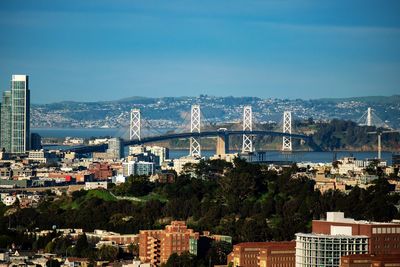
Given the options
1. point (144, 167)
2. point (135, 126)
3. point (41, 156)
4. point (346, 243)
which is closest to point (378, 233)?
point (346, 243)

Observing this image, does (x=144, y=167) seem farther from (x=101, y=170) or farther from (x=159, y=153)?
(x=159, y=153)

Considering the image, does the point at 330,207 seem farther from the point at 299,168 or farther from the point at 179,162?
the point at 179,162

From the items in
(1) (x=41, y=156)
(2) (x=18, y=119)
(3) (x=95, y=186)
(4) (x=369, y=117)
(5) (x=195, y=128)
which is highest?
(4) (x=369, y=117)

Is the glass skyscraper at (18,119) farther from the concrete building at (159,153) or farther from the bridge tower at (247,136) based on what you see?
Result: the bridge tower at (247,136)

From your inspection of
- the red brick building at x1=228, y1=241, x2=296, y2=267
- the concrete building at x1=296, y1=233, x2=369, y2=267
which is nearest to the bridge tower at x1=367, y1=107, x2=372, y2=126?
the red brick building at x1=228, y1=241, x2=296, y2=267

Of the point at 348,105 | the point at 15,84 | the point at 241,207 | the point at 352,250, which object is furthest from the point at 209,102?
the point at 352,250
